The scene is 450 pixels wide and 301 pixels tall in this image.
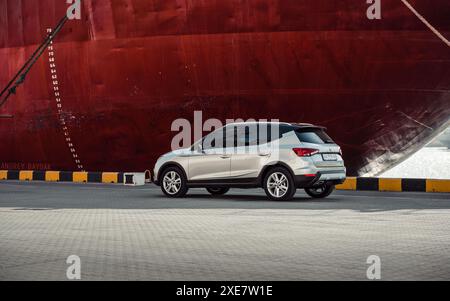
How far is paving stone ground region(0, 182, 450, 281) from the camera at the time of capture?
673 cm

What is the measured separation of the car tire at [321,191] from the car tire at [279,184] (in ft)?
2.91

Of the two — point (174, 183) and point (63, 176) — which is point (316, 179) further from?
point (63, 176)

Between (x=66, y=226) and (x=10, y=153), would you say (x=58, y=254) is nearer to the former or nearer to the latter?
(x=66, y=226)

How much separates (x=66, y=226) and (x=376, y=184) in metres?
8.49

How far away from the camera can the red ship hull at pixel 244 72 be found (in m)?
15.8

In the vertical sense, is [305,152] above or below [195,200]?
above

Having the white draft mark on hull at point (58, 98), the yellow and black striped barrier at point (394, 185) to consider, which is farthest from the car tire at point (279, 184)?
the white draft mark on hull at point (58, 98)

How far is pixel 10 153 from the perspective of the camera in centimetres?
2027

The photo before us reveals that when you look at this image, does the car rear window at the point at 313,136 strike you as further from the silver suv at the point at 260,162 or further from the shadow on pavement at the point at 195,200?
the shadow on pavement at the point at 195,200

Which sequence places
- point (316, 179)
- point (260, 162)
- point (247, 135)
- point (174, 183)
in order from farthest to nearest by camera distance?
point (174, 183)
point (247, 135)
point (260, 162)
point (316, 179)

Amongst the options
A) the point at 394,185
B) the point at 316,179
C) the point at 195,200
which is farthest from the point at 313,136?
the point at 394,185

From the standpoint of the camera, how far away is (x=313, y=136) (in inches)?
577

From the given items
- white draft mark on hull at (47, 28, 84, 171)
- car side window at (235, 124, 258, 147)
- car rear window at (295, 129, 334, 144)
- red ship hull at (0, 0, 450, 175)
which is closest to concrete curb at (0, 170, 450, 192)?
red ship hull at (0, 0, 450, 175)

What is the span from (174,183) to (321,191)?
8.83 feet
